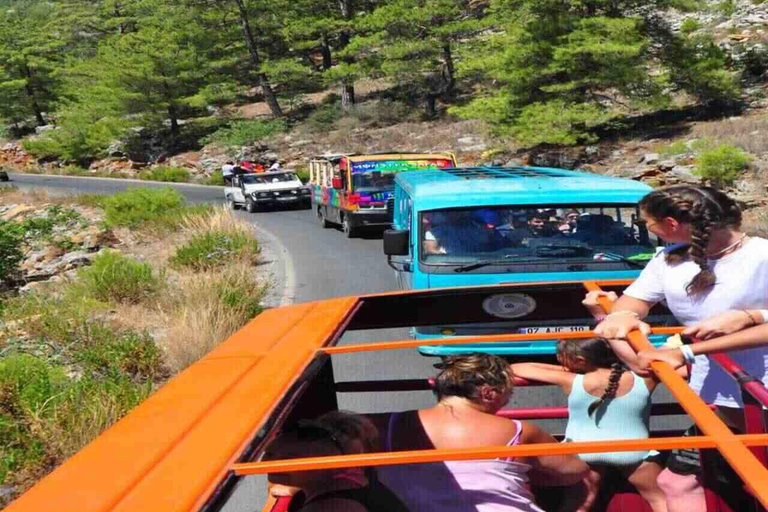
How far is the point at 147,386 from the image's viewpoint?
695 cm

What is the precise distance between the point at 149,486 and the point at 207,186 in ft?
135

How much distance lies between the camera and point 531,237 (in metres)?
7.28

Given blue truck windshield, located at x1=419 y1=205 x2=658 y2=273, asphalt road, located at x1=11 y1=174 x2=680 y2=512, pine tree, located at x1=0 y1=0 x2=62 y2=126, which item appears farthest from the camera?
pine tree, located at x1=0 y1=0 x2=62 y2=126

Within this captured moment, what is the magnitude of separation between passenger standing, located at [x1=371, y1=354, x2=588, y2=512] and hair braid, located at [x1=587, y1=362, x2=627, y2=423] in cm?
47

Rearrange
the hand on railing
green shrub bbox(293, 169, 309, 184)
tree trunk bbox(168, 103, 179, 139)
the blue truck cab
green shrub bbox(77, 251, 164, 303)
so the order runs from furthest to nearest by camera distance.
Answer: tree trunk bbox(168, 103, 179, 139), green shrub bbox(293, 169, 309, 184), green shrub bbox(77, 251, 164, 303), the blue truck cab, the hand on railing

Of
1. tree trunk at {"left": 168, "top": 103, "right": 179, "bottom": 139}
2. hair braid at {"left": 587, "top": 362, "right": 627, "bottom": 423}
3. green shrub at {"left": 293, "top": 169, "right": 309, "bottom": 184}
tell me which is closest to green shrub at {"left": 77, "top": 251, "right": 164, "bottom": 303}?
hair braid at {"left": 587, "top": 362, "right": 627, "bottom": 423}

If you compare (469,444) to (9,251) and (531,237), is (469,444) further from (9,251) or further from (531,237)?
(9,251)

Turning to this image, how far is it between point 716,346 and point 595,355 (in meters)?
0.82

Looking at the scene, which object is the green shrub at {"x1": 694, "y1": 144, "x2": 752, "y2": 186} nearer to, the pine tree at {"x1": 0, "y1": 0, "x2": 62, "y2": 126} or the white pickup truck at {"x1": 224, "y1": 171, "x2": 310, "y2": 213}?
the white pickup truck at {"x1": 224, "y1": 171, "x2": 310, "y2": 213}

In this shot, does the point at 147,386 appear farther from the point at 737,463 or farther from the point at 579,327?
the point at 737,463

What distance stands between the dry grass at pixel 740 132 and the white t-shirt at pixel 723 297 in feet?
72.6

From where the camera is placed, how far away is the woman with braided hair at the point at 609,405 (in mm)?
3541

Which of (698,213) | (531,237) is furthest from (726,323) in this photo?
(531,237)

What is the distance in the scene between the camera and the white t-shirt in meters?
3.33
